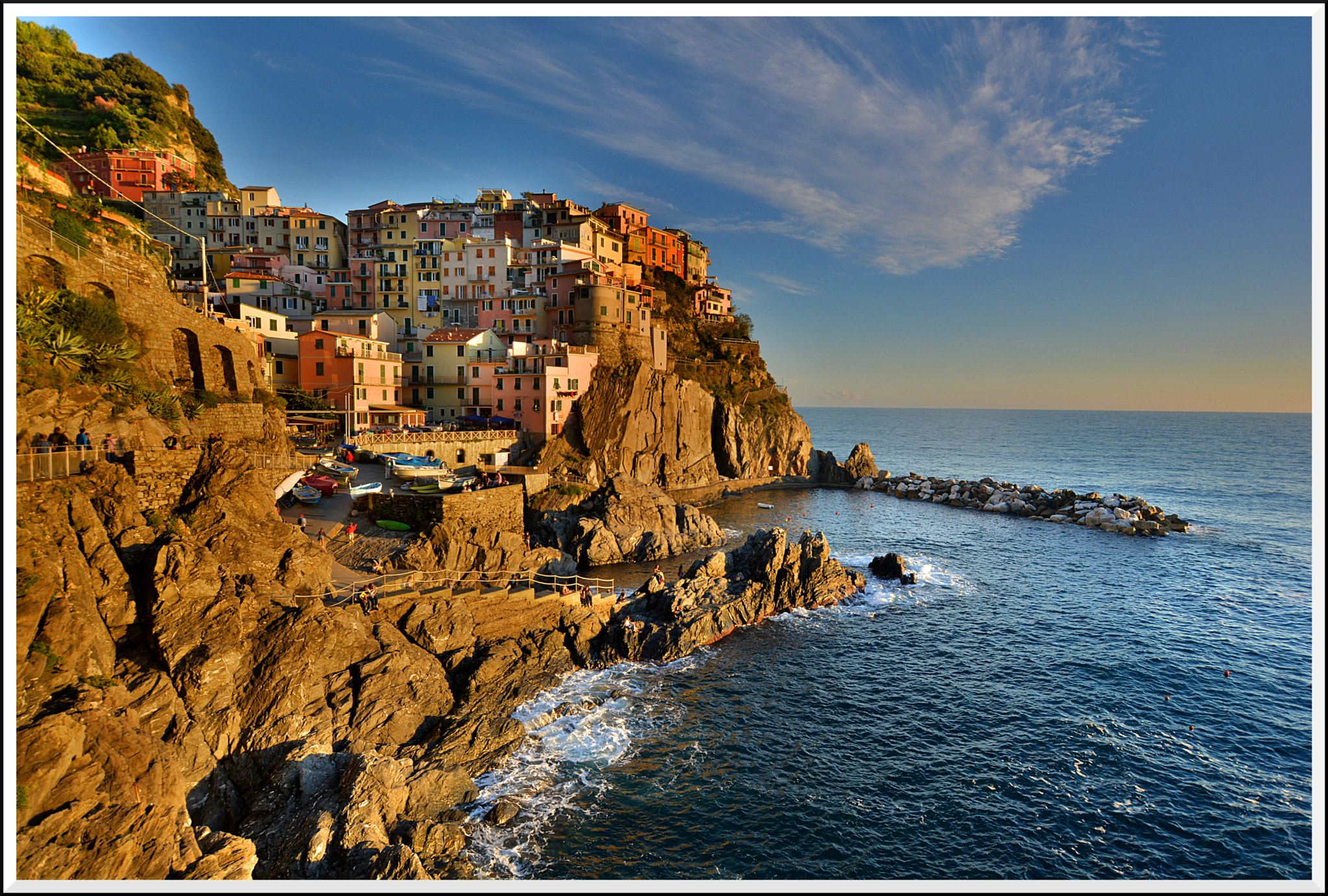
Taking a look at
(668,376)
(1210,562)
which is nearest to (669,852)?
(1210,562)

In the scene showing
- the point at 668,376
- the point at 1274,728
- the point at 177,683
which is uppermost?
the point at 668,376

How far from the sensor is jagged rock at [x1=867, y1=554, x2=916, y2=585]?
1620 inches

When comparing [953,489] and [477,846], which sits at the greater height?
[953,489]

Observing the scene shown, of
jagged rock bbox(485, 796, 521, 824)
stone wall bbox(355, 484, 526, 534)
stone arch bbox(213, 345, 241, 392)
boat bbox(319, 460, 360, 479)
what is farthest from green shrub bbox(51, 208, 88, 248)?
jagged rock bbox(485, 796, 521, 824)

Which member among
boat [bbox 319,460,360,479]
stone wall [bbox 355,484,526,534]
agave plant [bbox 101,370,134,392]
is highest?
agave plant [bbox 101,370,134,392]

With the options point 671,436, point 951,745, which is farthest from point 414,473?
point 671,436

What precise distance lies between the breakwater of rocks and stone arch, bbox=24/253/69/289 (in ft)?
251

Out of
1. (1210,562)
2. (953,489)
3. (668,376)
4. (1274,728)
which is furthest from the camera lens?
(953,489)

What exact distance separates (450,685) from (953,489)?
227 feet

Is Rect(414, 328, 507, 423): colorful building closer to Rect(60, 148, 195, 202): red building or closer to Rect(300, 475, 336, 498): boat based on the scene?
Rect(300, 475, 336, 498): boat

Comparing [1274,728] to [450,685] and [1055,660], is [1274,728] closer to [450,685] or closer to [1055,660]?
[1055,660]

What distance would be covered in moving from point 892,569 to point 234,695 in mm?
37903

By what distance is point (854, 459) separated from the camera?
283ft

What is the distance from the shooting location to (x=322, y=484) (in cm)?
3278
